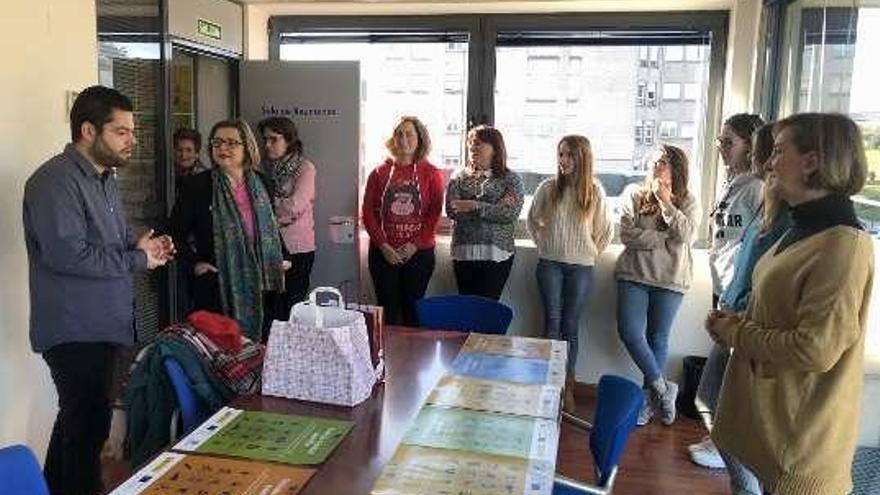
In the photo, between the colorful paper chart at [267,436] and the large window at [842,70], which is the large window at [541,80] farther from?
the colorful paper chart at [267,436]

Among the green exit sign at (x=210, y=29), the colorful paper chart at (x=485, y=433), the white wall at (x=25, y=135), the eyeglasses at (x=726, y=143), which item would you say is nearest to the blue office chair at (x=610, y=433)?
the colorful paper chart at (x=485, y=433)

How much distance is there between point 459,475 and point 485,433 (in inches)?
8.6

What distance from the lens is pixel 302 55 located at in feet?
15.4

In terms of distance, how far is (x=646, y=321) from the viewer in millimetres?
3746

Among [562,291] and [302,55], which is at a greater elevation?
[302,55]

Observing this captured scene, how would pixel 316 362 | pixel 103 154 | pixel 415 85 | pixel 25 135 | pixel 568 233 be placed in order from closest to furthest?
1. pixel 316 362
2. pixel 103 154
3. pixel 25 135
4. pixel 568 233
5. pixel 415 85

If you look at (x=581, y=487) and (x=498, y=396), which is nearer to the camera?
(x=581, y=487)

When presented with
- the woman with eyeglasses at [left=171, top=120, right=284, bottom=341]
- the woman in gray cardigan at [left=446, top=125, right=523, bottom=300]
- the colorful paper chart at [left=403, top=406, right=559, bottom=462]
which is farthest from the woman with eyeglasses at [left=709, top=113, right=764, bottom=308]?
the woman with eyeglasses at [left=171, top=120, right=284, bottom=341]

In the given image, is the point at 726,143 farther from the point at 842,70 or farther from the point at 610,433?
the point at 610,433

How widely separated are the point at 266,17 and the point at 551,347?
3.22m

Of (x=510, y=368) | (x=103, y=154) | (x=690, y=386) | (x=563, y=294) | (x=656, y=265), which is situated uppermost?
(x=103, y=154)

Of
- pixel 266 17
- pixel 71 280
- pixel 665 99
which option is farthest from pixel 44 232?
pixel 665 99

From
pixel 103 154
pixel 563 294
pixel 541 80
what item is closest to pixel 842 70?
pixel 563 294

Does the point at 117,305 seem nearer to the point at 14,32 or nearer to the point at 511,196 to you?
the point at 14,32
